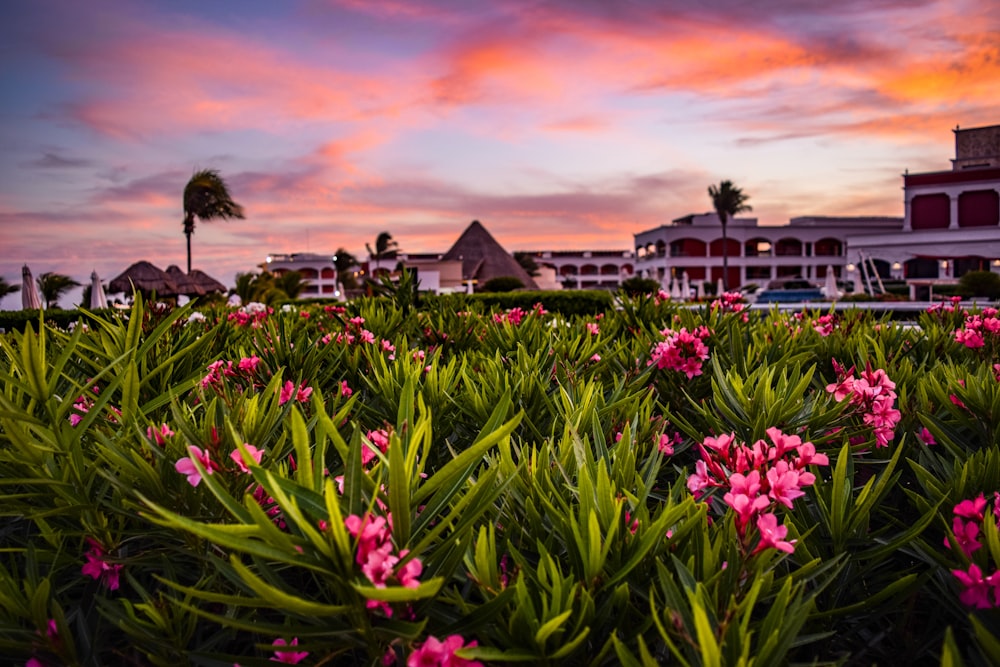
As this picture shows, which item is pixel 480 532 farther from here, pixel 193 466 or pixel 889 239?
pixel 889 239

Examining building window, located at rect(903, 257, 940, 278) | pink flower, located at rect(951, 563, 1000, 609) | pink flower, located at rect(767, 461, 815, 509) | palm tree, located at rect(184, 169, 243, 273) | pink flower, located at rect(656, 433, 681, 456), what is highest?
palm tree, located at rect(184, 169, 243, 273)

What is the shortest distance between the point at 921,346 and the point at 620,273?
8157 cm

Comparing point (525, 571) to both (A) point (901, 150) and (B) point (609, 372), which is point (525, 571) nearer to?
(B) point (609, 372)

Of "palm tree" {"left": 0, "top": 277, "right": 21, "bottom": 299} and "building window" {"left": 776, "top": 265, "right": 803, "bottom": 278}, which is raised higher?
"building window" {"left": 776, "top": 265, "right": 803, "bottom": 278}

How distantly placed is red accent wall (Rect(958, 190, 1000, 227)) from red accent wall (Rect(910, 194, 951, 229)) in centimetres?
84

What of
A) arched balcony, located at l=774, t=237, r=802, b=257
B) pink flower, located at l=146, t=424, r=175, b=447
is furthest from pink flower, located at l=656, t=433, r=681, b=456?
arched balcony, located at l=774, t=237, r=802, b=257

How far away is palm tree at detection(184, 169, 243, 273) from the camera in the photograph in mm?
25656

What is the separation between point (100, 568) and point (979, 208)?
2102 inches

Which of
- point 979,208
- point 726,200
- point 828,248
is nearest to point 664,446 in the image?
point 979,208

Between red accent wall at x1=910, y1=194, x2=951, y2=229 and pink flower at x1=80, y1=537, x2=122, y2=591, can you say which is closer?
pink flower at x1=80, y1=537, x2=122, y2=591

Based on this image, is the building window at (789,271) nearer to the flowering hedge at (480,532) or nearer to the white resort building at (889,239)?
the white resort building at (889,239)

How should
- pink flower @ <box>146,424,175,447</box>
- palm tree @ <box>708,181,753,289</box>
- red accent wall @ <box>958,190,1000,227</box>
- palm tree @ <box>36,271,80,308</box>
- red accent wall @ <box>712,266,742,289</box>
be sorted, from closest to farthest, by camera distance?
pink flower @ <box>146,424,175,447</box> < palm tree @ <box>36,271,80,308</box> < red accent wall @ <box>958,190,1000,227</box> < palm tree @ <box>708,181,753,289</box> < red accent wall @ <box>712,266,742,289</box>

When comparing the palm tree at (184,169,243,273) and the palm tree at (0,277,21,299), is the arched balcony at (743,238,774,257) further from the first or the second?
the palm tree at (0,277,21,299)

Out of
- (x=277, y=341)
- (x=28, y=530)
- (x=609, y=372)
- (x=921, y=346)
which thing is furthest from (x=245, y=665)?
(x=921, y=346)
